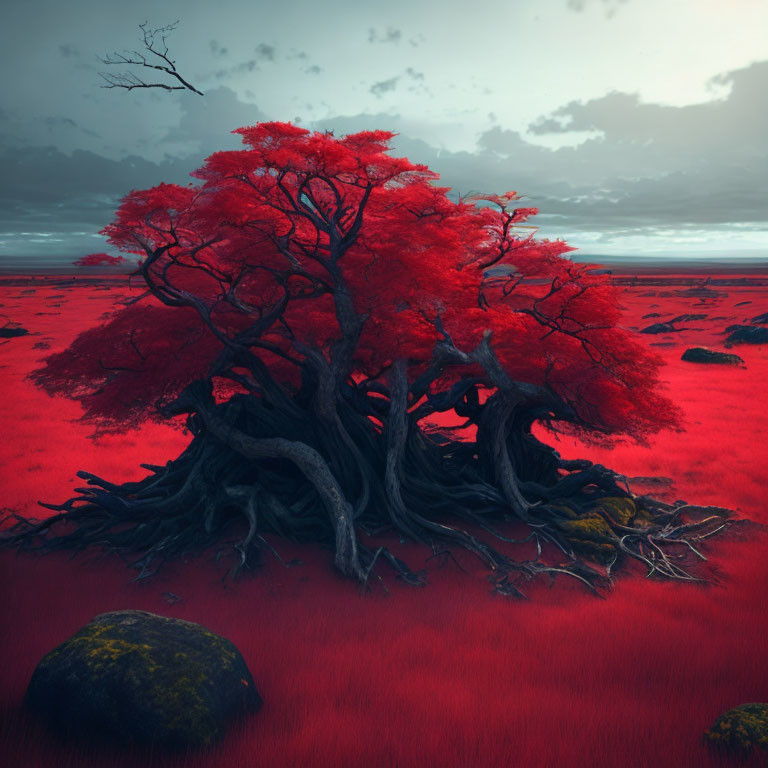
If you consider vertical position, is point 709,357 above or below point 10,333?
above

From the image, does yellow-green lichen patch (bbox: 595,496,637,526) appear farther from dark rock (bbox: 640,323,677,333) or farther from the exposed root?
dark rock (bbox: 640,323,677,333)

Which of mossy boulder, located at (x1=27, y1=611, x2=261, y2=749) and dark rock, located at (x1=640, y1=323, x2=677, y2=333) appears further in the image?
dark rock, located at (x1=640, y1=323, x2=677, y2=333)

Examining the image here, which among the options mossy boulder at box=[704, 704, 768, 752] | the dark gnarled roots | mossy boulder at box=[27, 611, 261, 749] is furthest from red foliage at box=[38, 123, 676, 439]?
mossy boulder at box=[704, 704, 768, 752]

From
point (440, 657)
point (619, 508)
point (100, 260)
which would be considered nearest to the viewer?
point (440, 657)

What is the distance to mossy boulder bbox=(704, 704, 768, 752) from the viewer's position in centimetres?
→ 559

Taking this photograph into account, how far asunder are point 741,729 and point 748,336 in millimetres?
39812

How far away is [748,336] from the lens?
38.2 meters

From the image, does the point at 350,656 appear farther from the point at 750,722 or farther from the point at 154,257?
the point at 154,257

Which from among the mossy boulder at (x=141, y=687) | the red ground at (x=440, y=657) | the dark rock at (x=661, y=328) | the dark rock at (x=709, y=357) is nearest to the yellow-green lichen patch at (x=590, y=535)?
the red ground at (x=440, y=657)

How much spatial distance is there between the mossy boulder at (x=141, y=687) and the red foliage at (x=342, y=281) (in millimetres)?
5203

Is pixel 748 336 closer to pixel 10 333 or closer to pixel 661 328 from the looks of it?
pixel 661 328

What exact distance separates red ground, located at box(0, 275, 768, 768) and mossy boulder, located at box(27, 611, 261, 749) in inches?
8.8

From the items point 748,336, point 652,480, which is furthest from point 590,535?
point 748,336

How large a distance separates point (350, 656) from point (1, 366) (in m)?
33.4
